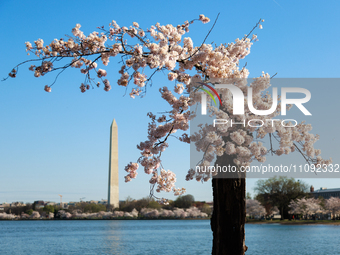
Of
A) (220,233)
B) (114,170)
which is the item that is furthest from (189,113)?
(114,170)

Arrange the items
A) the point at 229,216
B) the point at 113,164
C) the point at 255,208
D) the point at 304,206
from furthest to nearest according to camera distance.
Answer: the point at 255,208 < the point at 304,206 < the point at 113,164 < the point at 229,216

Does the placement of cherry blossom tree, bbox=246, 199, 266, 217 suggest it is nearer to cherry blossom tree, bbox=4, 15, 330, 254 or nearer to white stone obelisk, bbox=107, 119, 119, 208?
white stone obelisk, bbox=107, 119, 119, 208

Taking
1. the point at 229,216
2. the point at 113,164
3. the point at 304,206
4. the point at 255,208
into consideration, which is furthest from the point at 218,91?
the point at 255,208

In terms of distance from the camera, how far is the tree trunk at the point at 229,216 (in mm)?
5738

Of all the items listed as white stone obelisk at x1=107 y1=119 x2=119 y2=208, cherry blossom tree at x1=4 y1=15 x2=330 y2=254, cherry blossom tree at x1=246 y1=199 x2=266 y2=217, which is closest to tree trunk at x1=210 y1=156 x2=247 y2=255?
cherry blossom tree at x1=4 y1=15 x2=330 y2=254

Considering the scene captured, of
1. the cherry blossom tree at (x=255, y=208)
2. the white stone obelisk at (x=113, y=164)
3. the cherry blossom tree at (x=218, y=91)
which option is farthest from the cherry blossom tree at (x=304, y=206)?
the cherry blossom tree at (x=218, y=91)

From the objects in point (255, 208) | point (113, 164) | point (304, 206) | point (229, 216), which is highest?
point (113, 164)

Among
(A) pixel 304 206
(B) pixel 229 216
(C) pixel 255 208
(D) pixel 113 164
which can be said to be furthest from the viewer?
(C) pixel 255 208

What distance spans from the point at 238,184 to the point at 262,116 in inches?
40.5

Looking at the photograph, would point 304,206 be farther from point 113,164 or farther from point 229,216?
point 229,216

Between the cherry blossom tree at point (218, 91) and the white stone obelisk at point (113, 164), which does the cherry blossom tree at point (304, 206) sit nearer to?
the white stone obelisk at point (113, 164)

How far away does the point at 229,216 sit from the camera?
18.9 feet

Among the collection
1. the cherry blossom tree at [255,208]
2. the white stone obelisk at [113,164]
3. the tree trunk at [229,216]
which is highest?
the white stone obelisk at [113,164]

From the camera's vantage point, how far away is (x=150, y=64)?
506 centimetres
